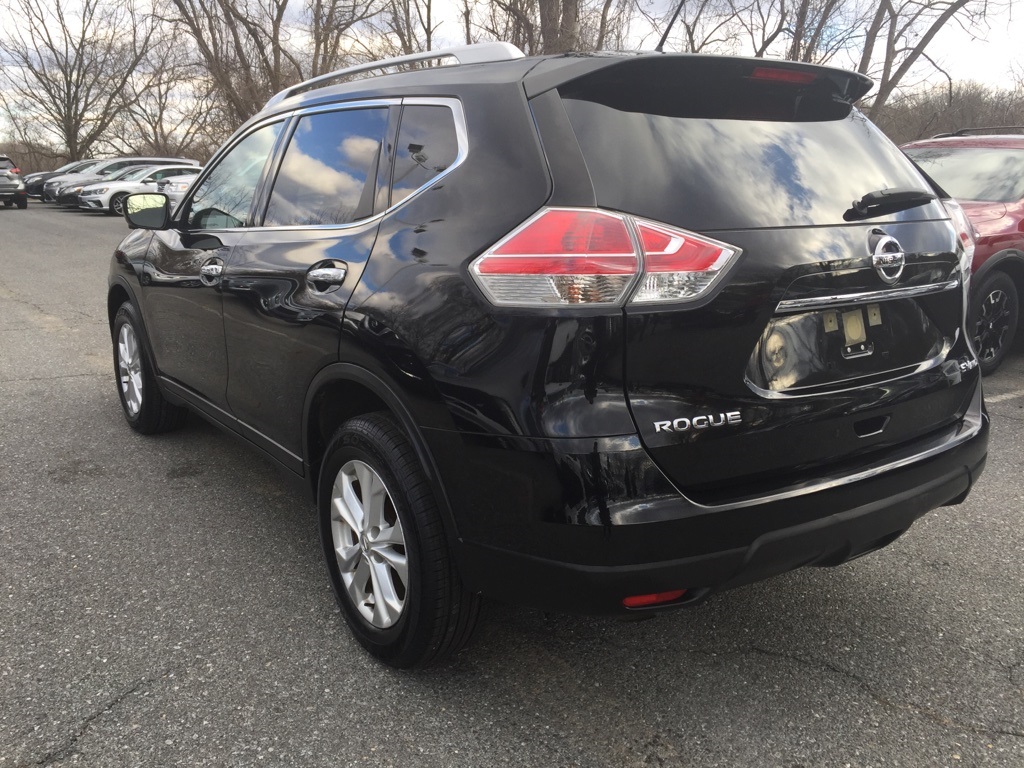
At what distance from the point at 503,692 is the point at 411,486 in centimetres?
69

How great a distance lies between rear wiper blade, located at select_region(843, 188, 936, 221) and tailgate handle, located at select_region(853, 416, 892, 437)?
1.77ft

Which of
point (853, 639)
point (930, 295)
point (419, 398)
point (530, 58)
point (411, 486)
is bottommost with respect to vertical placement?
point (853, 639)

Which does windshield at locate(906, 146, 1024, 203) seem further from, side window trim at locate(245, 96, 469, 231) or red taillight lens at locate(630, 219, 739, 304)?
red taillight lens at locate(630, 219, 739, 304)

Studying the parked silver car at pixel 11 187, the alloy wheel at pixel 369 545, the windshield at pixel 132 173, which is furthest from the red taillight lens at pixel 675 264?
the parked silver car at pixel 11 187

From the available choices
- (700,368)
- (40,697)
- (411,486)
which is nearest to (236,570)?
(40,697)

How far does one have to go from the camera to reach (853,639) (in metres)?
2.63

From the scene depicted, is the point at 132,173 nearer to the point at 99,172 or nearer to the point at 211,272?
the point at 99,172

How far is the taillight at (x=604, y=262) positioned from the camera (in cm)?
188

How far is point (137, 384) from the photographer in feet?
15.2

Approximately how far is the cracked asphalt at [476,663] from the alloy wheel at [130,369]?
0.97m

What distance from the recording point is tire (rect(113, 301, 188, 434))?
175 inches

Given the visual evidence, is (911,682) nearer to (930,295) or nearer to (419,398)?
(930,295)

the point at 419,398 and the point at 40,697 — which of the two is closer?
the point at 419,398

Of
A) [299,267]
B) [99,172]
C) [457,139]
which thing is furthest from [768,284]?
[99,172]
